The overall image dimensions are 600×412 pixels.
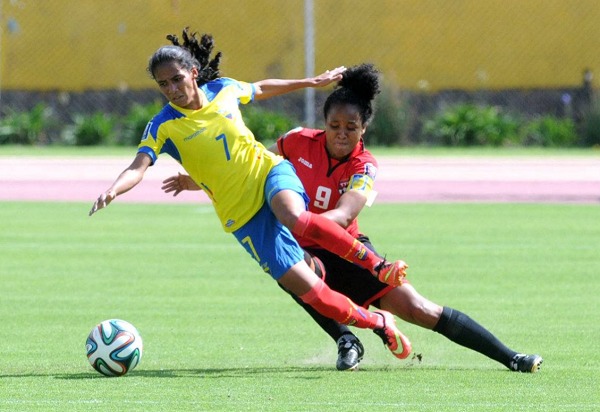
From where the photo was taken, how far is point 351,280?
26.3 feet

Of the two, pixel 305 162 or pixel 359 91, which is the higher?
pixel 359 91

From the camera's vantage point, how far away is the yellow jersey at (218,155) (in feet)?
25.6

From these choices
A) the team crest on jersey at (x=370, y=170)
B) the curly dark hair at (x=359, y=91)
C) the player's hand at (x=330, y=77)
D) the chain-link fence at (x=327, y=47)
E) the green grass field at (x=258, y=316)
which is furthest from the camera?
the chain-link fence at (x=327, y=47)

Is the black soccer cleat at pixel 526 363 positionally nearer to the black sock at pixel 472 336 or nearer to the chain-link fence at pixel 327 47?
the black sock at pixel 472 336

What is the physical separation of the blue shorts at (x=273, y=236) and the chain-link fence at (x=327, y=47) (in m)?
22.7

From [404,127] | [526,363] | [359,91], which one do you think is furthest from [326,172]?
[404,127]

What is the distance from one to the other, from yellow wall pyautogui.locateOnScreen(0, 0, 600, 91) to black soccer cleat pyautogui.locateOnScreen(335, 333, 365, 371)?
76.1 ft

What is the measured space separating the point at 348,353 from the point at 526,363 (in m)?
1.09

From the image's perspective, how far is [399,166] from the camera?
82.0ft

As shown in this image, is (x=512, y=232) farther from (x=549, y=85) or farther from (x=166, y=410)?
(x=549, y=85)

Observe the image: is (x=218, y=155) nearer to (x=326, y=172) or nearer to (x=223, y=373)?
(x=326, y=172)

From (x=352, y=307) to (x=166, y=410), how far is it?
5.31 ft

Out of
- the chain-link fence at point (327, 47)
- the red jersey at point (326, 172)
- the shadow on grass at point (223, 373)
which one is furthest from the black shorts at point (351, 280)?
the chain-link fence at point (327, 47)

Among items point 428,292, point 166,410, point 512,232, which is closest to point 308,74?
point 512,232
